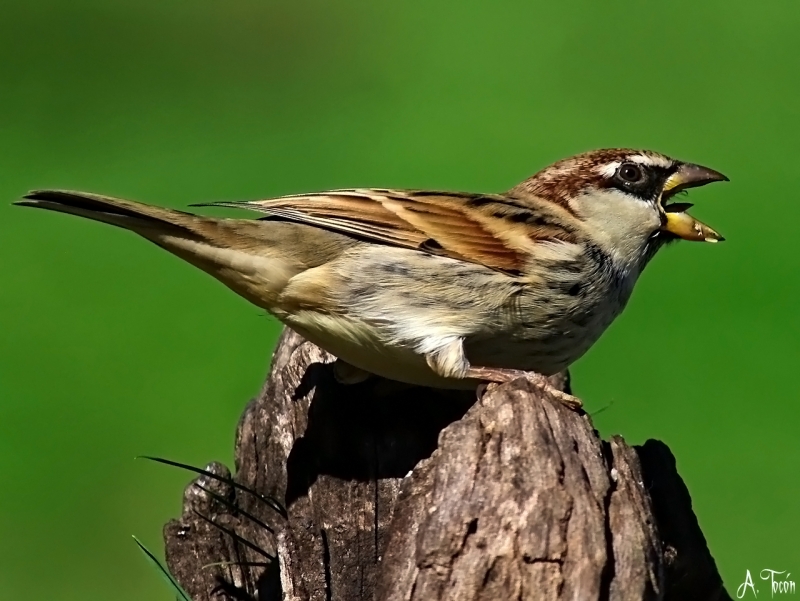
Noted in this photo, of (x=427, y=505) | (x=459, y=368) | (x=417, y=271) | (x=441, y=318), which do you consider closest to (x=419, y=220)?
(x=417, y=271)

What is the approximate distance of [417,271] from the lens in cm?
333

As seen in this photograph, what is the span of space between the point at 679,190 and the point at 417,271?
0.92m

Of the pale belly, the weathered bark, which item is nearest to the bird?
the pale belly

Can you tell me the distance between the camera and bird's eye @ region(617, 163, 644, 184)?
3652 millimetres

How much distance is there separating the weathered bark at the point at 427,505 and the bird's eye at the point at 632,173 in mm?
861

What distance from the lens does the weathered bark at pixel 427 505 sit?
7.14ft

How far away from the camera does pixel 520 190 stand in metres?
3.88

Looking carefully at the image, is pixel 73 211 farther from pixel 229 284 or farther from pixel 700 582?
pixel 700 582

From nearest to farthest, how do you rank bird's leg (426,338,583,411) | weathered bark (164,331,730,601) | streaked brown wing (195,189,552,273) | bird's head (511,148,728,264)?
weathered bark (164,331,730,601)
bird's leg (426,338,583,411)
streaked brown wing (195,189,552,273)
bird's head (511,148,728,264)

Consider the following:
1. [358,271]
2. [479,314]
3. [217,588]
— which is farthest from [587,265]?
[217,588]

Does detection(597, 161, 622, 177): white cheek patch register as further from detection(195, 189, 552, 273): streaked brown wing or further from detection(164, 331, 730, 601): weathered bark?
detection(164, 331, 730, 601): weathered bark

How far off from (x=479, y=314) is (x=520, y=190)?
764 millimetres

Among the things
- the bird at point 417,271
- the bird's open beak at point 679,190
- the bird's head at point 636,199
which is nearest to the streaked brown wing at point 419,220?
Result: the bird at point 417,271

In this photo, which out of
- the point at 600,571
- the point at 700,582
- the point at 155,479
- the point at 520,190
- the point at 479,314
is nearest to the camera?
the point at 600,571
